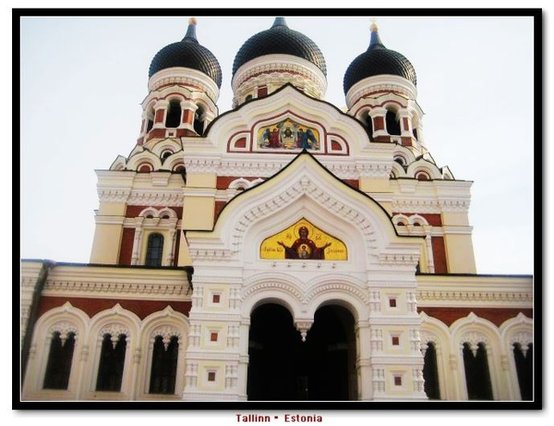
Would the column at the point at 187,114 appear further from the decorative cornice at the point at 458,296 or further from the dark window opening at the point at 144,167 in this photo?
the decorative cornice at the point at 458,296

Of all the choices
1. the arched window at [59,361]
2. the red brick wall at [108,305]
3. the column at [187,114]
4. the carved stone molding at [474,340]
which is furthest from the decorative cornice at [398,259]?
the column at [187,114]

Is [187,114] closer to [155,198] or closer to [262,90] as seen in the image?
[262,90]

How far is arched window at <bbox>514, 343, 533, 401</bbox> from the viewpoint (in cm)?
650

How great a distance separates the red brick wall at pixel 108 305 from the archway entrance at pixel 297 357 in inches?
55.3

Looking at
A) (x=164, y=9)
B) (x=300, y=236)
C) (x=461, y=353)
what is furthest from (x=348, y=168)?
(x=164, y=9)

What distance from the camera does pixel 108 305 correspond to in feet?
28.7

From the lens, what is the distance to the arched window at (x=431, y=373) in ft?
28.6

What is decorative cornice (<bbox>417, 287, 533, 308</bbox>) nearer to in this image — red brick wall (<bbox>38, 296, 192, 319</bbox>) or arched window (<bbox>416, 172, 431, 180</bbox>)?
red brick wall (<bbox>38, 296, 192, 319</bbox>)

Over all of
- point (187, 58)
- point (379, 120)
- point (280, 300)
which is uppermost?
point (187, 58)

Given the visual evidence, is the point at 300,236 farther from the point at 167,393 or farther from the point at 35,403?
the point at 35,403

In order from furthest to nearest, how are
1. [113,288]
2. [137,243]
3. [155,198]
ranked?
1. [155,198]
2. [137,243]
3. [113,288]

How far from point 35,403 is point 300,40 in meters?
13.6

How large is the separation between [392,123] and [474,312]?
8.56 metres

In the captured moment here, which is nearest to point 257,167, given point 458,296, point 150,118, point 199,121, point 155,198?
point 155,198
